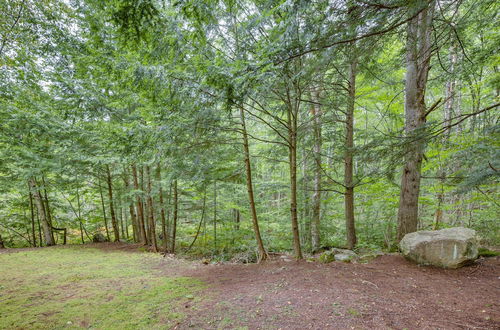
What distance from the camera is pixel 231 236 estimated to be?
10.3m

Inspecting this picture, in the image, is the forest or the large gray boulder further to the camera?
the large gray boulder

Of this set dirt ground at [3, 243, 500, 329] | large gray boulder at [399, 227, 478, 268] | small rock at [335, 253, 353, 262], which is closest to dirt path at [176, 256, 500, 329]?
dirt ground at [3, 243, 500, 329]

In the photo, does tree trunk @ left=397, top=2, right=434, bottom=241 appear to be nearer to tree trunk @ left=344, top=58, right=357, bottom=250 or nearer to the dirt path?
the dirt path

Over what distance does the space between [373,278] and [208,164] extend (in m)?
4.72

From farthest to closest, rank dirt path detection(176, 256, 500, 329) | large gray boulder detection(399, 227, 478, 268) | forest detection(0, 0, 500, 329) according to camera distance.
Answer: large gray boulder detection(399, 227, 478, 268), forest detection(0, 0, 500, 329), dirt path detection(176, 256, 500, 329)

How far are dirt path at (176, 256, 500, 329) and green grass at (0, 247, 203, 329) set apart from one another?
1.91ft

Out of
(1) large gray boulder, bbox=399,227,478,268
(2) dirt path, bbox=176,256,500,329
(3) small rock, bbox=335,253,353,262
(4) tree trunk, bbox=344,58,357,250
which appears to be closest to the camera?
(2) dirt path, bbox=176,256,500,329

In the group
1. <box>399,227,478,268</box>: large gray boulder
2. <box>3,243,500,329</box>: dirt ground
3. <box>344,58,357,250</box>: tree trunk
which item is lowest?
<box>3,243,500,329</box>: dirt ground

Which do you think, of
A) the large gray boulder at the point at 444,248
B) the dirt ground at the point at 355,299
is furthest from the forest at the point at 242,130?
the large gray boulder at the point at 444,248

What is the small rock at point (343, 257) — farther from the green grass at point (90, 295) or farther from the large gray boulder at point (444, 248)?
the green grass at point (90, 295)

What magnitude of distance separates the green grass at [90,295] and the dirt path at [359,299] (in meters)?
0.58

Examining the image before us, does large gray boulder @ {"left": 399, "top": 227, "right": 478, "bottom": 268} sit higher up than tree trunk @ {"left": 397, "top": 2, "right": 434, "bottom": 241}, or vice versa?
tree trunk @ {"left": 397, "top": 2, "right": 434, "bottom": 241}

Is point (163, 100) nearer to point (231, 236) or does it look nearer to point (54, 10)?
point (54, 10)

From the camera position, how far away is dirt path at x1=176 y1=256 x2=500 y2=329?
99.0 inches
